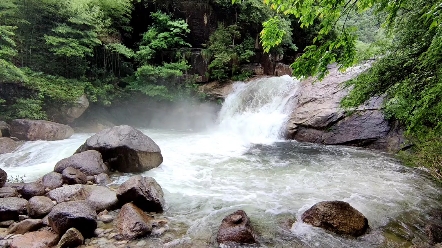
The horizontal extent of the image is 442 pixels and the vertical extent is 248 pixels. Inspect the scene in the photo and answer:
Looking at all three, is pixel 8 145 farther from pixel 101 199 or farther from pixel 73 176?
pixel 101 199

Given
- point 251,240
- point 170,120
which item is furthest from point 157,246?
point 170,120

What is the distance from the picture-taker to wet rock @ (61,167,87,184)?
6.51 m

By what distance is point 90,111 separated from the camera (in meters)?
13.8

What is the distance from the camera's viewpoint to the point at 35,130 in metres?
10.2

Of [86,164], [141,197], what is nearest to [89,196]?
[141,197]

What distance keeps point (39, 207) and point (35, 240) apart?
3.49 ft

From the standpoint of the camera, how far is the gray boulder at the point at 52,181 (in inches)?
243

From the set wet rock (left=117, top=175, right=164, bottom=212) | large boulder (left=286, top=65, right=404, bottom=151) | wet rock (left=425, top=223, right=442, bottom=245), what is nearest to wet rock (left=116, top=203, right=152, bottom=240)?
wet rock (left=117, top=175, right=164, bottom=212)

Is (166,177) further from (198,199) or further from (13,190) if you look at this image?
(13,190)

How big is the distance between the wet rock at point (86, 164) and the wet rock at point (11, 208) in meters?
1.76

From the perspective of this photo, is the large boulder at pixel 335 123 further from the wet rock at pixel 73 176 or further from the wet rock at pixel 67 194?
the wet rock at pixel 67 194

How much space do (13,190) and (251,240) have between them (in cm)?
504

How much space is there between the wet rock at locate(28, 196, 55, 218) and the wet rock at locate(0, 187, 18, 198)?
892 mm

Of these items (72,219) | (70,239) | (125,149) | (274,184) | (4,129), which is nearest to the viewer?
(70,239)
